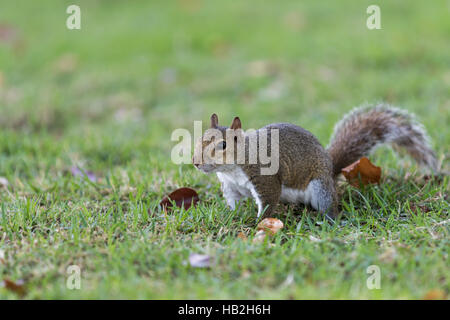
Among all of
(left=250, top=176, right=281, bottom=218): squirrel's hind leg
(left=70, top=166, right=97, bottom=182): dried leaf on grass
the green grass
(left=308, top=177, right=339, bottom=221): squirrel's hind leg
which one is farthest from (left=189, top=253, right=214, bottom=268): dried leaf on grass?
(left=70, top=166, right=97, bottom=182): dried leaf on grass

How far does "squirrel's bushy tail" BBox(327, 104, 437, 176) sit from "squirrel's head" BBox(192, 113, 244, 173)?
0.76 metres

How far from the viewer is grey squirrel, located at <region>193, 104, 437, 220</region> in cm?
241

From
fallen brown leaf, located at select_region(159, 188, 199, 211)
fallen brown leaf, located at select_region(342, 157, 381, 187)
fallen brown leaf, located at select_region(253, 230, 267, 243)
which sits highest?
fallen brown leaf, located at select_region(342, 157, 381, 187)

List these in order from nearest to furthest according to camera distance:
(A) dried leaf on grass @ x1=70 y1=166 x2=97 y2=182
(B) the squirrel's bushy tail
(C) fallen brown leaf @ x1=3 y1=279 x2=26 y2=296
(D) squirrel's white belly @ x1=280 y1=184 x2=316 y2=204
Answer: (C) fallen brown leaf @ x1=3 y1=279 x2=26 y2=296 → (D) squirrel's white belly @ x1=280 y1=184 x2=316 y2=204 → (B) the squirrel's bushy tail → (A) dried leaf on grass @ x1=70 y1=166 x2=97 y2=182

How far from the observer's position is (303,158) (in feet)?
8.57

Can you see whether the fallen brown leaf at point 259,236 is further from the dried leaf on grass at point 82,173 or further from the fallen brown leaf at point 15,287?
the dried leaf on grass at point 82,173

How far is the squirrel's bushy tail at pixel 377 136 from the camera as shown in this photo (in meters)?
2.94

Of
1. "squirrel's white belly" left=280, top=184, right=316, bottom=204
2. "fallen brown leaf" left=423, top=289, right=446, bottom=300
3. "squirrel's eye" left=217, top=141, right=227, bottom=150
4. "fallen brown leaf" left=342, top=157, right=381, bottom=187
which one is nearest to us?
"fallen brown leaf" left=423, top=289, right=446, bottom=300

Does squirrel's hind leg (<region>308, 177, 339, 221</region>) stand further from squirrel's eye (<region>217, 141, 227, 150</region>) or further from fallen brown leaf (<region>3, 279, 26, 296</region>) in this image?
fallen brown leaf (<region>3, 279, 26, 296</region>)

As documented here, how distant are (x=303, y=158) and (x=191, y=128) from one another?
6.46 ft

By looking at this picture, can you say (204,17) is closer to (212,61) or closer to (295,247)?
(212,61)

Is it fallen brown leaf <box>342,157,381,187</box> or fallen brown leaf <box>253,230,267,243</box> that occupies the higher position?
fallen brown leaf <box>342,157,381,187</box>

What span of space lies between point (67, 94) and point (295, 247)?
3.85m
